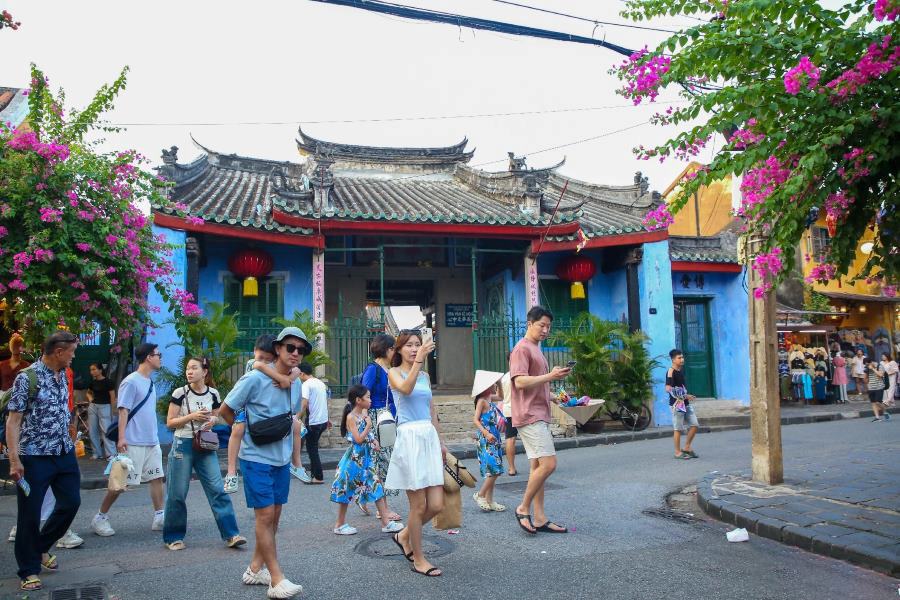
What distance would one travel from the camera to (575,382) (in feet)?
44.9

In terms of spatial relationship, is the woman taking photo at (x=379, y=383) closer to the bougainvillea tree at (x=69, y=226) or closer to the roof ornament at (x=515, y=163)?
the bougainvillea tree at (x=69, y=226)

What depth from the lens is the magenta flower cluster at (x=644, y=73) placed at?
4930mm

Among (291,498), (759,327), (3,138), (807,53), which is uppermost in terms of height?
(3,138)

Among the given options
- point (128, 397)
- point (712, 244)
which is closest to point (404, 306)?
point (712, 244)

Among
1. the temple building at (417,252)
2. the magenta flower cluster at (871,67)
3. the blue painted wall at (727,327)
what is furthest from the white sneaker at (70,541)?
the blue painted wall at (727,327)

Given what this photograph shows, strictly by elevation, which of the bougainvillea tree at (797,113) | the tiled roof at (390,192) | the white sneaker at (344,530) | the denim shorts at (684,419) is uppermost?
the tiled roof at (390,192)

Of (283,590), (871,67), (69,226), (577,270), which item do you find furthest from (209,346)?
(871,67)

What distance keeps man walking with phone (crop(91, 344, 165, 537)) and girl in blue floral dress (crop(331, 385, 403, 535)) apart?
1.69 meters

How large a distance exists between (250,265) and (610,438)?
7.84 metres

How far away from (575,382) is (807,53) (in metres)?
9.79

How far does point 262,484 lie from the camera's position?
4.20 metres

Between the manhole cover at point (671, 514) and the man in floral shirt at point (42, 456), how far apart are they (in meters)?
4.99

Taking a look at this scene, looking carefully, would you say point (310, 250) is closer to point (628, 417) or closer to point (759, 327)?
point (628, 417)

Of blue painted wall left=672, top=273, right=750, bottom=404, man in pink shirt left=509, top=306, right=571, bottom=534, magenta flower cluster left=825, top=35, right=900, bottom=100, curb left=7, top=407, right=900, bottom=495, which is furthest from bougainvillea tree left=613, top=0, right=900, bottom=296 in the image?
blue painted wall left=672, top=273, right=750, bottom=404
